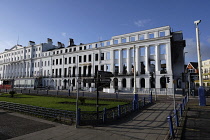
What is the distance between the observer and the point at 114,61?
43969 millimetres

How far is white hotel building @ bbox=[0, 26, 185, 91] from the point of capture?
36.3 m

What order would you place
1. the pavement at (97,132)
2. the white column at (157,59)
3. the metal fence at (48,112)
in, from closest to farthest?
1. the pavement at (97,132)
2. the metal fence at (48,112)
3. the white column at (157,59)

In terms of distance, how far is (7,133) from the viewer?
8.02 m

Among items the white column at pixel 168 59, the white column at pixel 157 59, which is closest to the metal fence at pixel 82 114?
the white column at pixel 168 59

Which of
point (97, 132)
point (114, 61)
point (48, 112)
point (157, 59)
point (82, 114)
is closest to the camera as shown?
point (97, 132)

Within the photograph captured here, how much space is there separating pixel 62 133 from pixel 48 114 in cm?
417

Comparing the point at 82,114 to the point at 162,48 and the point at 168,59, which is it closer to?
the point at 168,59

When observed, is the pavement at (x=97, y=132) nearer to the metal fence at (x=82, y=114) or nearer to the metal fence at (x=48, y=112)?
the metal fence at (x=82, y=114)

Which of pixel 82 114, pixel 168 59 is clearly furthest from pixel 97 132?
pixel 168 59

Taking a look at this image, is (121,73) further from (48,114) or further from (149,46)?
(48,114)

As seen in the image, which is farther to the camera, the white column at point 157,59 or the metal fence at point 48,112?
the white column at point 157,59

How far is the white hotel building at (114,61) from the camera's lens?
3631 cm

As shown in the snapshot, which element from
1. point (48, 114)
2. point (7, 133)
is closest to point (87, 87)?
point (48, 114)

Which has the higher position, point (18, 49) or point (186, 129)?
point (18, 49)
